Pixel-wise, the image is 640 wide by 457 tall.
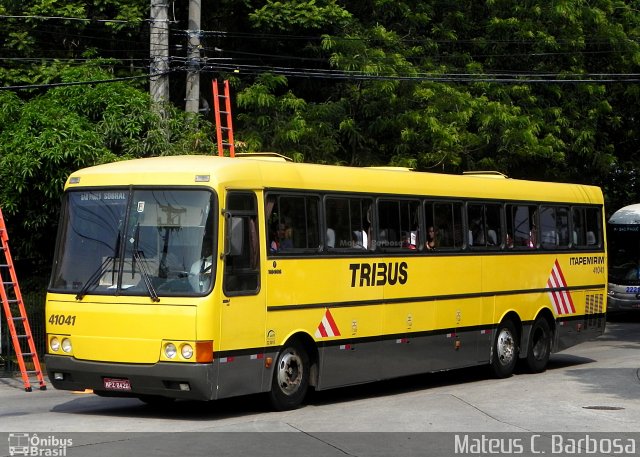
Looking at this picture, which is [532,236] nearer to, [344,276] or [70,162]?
[344,276]

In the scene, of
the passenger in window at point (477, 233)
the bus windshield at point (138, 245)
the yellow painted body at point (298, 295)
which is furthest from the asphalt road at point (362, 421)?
the passenger in window at point (477, 233)

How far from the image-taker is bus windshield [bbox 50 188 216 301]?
535 inches

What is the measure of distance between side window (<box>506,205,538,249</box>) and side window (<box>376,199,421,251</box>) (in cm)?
281

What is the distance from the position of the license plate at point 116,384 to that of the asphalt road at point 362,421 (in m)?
0.36

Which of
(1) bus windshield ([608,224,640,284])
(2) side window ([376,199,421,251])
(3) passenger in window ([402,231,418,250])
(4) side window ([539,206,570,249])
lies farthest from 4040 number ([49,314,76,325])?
(1) bus windshield ([608,224,640,284])

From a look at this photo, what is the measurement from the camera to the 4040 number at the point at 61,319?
14008 millimetres

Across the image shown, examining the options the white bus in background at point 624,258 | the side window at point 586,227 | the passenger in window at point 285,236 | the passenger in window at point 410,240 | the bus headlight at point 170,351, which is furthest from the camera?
the white bus in background at point 624,258

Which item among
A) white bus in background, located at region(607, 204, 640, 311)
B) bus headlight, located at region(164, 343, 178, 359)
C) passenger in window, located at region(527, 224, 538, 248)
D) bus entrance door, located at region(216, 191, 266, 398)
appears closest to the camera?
bus headlight, located at region(164, 343, 178, 359)

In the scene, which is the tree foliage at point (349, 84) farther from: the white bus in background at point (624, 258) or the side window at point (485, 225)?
the side window at point (485, 225)

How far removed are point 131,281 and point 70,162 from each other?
7277 millimetres

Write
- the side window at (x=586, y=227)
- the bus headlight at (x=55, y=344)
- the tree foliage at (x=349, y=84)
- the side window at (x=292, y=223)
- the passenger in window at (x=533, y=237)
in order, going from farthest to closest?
the side window at (x=586, y=227) < the tree foliage at (x=349, y=84) < the passenger in window at (x=533, y=237) < the side window at (x=292, y=223) < the bus headlight at (x=55, y=344)

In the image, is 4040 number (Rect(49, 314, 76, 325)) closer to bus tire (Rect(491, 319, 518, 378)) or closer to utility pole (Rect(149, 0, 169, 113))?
bus tire (Rect(491, 319, 518, 378))

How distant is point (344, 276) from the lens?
15.9 meters

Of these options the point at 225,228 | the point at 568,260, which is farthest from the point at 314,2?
the point at 225,228
